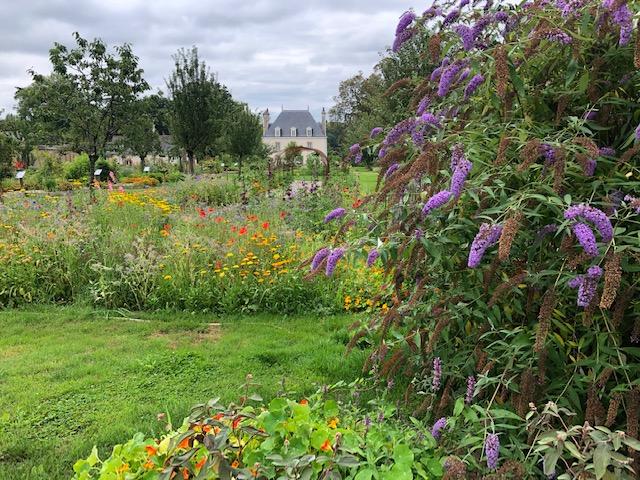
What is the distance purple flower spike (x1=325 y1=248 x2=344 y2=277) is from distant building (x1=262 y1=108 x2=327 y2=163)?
64886mm

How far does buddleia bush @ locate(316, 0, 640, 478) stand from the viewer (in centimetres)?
169

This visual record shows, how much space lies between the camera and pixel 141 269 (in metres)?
5.35

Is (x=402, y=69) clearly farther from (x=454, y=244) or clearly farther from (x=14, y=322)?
(x=454, y=244)

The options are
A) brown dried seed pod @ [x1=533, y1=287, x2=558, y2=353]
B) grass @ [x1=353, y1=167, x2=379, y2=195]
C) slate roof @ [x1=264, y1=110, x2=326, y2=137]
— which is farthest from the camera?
slate roof @ [x1=264, y1=110, x2=326, y2=137]

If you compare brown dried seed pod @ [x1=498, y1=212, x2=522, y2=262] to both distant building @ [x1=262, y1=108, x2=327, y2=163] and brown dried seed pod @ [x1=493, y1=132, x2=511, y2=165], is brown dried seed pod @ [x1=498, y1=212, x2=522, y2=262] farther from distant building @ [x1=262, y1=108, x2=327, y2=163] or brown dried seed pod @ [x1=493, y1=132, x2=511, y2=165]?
distant building @ [x1=262, y1=108, x2=327, y2=163]

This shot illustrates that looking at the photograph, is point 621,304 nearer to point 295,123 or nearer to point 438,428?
point 438,428

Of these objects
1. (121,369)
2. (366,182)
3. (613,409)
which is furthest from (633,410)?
(366,182)

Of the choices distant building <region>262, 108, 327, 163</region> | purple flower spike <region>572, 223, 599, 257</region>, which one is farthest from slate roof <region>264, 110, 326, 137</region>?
purple flower spike <region>572, 223, 599, 257</region>

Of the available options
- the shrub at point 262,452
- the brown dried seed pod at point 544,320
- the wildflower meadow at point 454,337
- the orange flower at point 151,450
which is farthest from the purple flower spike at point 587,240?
the orange flower at point 151,450

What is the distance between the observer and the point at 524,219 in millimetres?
1870

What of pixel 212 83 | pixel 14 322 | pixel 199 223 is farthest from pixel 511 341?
pixel 212 83

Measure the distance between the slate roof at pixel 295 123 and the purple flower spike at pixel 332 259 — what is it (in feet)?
216

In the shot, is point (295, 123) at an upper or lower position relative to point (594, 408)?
upper

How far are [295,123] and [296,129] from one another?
103 centimetres
